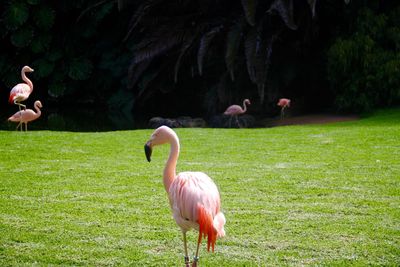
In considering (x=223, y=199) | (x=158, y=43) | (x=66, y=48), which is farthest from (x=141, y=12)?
(x=223, y=199)

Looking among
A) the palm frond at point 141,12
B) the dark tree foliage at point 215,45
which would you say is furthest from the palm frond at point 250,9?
the palm frond at point 141,12

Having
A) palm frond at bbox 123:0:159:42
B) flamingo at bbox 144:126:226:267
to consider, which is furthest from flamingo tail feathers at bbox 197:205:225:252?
palm frond at bbox 123:0:159:42

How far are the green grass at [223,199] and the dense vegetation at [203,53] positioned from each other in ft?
11.6

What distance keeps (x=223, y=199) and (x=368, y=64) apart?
7479 mm

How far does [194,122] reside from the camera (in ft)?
40.9

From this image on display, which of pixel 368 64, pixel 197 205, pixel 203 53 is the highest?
pixel 203 53

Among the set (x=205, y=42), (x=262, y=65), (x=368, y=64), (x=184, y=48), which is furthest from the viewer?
(x=184, y=48)

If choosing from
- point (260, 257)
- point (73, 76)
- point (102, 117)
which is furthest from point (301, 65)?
point (260, 257)

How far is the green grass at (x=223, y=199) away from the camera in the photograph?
3.99 meters

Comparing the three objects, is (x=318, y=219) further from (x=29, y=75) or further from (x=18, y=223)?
(x=29, y=75)

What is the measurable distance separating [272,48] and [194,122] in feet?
8.15

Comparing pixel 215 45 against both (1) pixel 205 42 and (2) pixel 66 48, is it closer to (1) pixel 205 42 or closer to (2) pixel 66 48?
(1) pixel 205 42

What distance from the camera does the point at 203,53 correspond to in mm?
12594

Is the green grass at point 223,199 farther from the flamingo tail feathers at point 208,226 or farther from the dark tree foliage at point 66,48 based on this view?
the dark tree foliage at point 66,48
